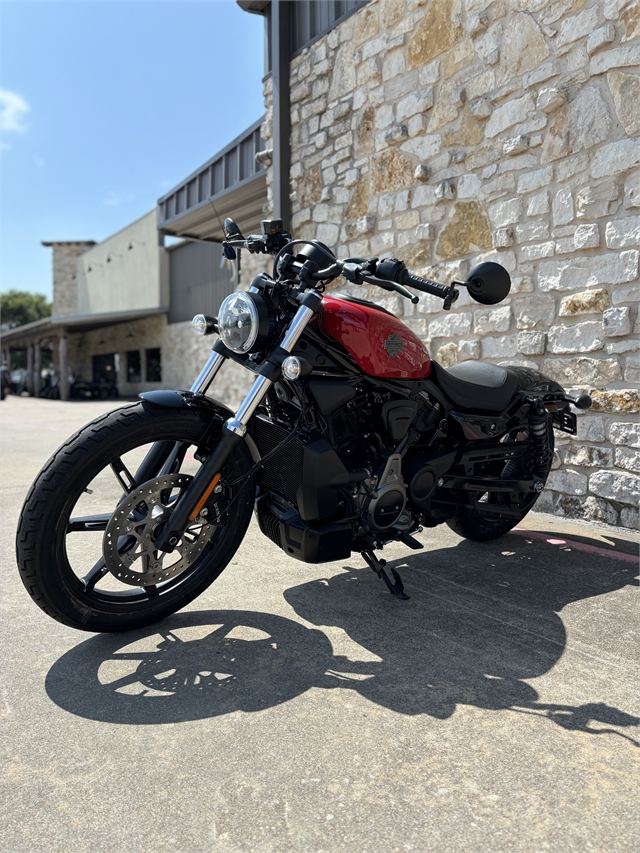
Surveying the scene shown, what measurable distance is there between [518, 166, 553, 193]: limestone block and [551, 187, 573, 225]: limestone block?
15 cm

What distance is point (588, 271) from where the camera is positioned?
182 inches

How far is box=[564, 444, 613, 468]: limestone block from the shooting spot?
4570 millimetres

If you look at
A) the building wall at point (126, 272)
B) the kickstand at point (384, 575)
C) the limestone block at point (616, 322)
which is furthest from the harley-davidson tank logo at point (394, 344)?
the building wall at point (126, 272)

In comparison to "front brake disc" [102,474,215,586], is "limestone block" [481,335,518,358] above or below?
above

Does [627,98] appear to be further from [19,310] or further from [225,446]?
[19,310]

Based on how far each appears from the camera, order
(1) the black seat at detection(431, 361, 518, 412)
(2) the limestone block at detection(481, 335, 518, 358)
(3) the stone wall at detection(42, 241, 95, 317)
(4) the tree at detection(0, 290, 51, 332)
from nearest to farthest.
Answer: (1) the black seat at detection(431, 361, 518, 412)
(2) the limestone block at detection(481, 335, 518, 358)
(3) the stone wall at detection(42, 241, 95, 317)
(4) the tree at detection(0, 290, 51, 332)

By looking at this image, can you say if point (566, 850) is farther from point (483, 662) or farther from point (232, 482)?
point (232, 482)

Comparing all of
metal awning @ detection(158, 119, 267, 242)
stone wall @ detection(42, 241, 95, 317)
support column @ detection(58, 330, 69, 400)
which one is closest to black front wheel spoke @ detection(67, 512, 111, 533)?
metal awning @ detection(158, 119, 267, 242)

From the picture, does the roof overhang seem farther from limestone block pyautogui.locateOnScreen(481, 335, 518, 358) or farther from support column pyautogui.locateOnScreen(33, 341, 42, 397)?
limestone block pyautogui.locateOnScreen(481, 335, 518, 358)

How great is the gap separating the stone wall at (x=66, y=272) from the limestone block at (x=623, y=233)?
1344 inches

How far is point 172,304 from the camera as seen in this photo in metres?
24.3

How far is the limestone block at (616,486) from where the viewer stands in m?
4.39

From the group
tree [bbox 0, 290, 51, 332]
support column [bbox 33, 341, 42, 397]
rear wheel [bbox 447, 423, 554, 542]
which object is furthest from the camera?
tree [bbox 0, 290, 51, 332]

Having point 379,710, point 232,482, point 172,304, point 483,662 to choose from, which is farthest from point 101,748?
point 172,304
